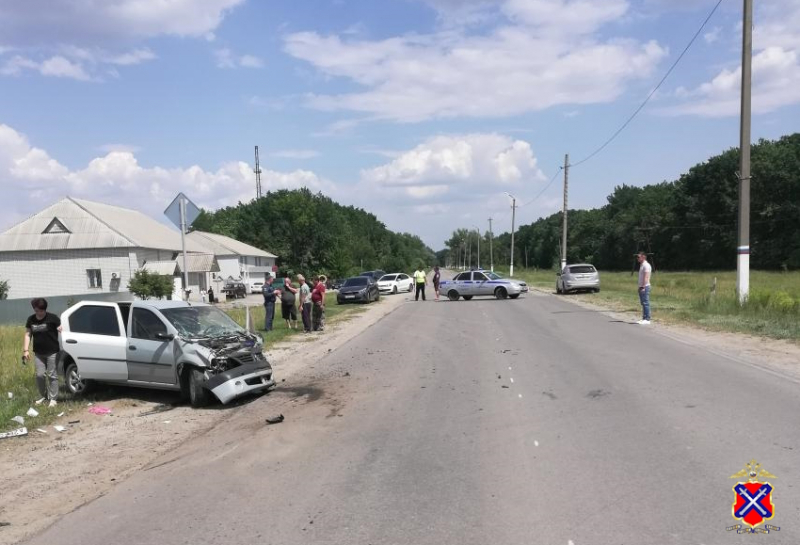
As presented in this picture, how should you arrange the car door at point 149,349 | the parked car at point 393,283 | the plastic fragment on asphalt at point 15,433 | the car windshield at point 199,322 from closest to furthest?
the plastic fragment on asphalt at point 15,433 < the car door at point 149,349 < the car windshield at point 199,322 < the parked car at point 393,283

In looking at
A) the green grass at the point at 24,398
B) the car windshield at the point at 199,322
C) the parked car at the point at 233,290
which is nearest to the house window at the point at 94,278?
the parked car at the point at 233,290

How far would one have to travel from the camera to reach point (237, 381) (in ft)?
29.4

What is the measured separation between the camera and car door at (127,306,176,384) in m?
9.22

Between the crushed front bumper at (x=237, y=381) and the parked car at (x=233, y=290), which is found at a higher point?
the crushed front bumper at (x=237, y=381)

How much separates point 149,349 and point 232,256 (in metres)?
62.7

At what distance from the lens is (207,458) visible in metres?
6.41

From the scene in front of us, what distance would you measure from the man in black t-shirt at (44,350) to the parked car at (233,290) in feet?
158

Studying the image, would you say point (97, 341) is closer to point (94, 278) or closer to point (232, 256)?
point (94, 278)

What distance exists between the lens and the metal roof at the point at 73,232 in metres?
47.7

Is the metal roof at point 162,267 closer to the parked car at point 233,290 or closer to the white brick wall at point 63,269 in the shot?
the white brick wall at point 63,269

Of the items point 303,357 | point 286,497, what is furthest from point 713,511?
point 303,357

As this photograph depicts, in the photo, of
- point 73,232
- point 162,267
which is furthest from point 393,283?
point 73,232

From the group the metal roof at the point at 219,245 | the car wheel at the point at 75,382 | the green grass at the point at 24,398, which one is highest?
the metal roof at the point at 219,245

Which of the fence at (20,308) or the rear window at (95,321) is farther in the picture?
the fence at (20,308)
